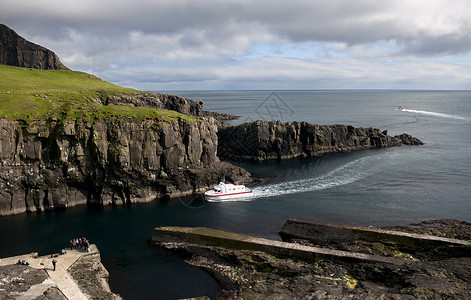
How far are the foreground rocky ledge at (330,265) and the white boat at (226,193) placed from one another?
1884 cm

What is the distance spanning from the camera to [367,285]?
3375 centimetres

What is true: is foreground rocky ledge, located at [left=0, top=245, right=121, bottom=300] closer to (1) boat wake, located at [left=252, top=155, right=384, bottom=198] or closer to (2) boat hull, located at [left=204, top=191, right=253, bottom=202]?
(2) boat hull, located at [left=204, top=191, right=253, bottom=202]

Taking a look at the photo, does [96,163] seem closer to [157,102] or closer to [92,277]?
[92,277]

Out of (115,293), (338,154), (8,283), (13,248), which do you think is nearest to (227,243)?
(115,293)

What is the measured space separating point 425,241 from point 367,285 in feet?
44.9

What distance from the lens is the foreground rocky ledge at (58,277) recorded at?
1204 inches

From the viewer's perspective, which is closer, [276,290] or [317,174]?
[276,290]

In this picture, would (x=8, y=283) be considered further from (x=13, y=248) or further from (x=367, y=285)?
(x=367, y=285)

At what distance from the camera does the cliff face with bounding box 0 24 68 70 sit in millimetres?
140375

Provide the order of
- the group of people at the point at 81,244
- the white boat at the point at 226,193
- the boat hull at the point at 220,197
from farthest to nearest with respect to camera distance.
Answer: the white boat at the point at 226,193
the boat hull at the point at 220,197
the group of people at the point at 81,244

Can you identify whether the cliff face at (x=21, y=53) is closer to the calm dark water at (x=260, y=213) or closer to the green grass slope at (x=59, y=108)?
the green grass slope at (x=59, y=108)

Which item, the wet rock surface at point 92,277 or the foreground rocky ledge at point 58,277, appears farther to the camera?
the wet rock surface at point 92,277

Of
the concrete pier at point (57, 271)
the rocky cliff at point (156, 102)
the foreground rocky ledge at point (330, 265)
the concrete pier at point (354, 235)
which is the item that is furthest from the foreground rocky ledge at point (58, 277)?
the rocky cliff at point (156, 102)

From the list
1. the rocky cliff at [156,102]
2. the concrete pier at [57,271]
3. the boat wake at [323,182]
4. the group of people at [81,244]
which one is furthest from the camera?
the rocky cliff at [156,102]
